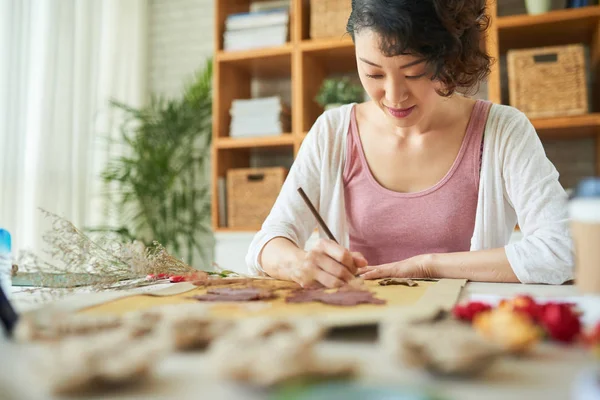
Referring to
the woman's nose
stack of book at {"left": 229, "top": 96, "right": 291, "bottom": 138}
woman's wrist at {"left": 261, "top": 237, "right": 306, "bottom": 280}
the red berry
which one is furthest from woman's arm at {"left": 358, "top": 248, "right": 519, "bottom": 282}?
stack of book at {"left": 229, "top": 96, "right": 291, "bottom": 138}

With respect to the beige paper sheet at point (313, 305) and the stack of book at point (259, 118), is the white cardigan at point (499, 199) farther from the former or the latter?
the stack of book at point (259, 118)

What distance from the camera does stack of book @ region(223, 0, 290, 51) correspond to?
2.96 meters

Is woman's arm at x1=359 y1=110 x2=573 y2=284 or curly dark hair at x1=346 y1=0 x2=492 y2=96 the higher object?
curly dark hair at x1=346 y1=0 x2=492 y2=96

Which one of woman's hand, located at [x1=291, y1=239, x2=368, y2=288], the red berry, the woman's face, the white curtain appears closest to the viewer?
the red berry

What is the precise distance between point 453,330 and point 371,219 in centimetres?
106

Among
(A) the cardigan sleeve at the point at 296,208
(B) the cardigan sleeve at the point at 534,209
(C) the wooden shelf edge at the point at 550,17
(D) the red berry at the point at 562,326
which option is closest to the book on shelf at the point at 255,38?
(C) the wooden shelf edge at the point at 550,17

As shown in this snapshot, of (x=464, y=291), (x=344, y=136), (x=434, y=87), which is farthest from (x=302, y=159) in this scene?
(x=464, y=291)

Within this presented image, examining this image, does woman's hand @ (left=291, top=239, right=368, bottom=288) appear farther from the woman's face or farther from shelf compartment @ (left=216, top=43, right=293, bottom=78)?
shelf compartment @ (left=216, top=43, right=293, bottom=78)

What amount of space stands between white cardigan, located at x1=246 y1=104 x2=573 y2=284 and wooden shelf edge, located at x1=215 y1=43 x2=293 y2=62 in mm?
1380

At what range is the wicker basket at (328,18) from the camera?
282cm

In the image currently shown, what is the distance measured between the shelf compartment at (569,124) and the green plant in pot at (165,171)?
192 centimetres

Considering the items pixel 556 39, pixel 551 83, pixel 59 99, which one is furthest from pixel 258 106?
pixel 556 39

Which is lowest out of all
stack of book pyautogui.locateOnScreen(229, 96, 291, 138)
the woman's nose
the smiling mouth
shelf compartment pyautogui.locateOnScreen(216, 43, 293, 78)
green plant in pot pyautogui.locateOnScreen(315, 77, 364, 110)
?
the smiling mouth

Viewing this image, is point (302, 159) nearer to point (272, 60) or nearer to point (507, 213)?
point (507, 213)
